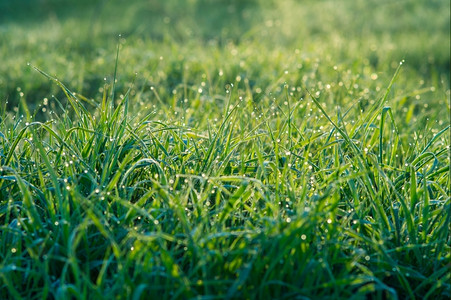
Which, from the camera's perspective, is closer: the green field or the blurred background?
the green field

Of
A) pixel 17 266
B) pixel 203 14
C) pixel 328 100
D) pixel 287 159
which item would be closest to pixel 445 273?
pixel 287 159

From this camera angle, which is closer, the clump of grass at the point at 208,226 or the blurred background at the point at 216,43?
the clump of grass at the point at 208,226

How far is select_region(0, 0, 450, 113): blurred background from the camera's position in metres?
4.06

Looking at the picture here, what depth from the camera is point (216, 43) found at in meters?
5.39

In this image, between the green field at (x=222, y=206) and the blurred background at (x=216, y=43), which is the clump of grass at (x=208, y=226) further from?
the blurred background at (x=216, y=43)

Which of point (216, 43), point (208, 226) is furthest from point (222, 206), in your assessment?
point (216, 43)

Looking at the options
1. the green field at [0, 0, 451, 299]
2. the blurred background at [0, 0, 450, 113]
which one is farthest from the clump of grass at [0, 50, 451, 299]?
the blurred background at [0, 0, 450, 113]

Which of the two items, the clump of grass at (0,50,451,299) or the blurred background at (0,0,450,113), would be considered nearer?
the clump of grass at (0,50,451,299)

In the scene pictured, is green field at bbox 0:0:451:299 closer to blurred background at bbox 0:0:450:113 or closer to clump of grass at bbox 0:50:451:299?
clump of grass at bbox 0:50:451:299

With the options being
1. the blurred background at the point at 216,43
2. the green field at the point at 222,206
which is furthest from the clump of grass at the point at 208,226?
the blurred background at the point at 216,43

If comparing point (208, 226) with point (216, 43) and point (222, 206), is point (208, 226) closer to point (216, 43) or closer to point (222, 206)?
point (222, 206)

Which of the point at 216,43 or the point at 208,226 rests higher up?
the point at 216,43

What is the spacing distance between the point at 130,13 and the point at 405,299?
26.0 ft

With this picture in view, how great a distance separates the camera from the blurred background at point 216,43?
4062 mm
